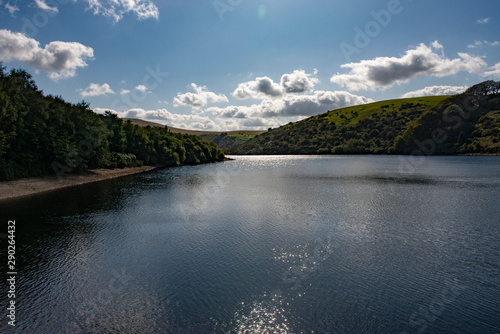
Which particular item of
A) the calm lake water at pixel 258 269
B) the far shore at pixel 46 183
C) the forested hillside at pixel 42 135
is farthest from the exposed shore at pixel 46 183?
the calm lake water at pixel 258 269

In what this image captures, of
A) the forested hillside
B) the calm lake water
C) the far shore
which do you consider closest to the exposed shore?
the far shore

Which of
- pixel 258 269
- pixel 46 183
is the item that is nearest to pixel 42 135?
pixel 46 183

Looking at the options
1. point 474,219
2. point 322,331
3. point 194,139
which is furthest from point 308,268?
point 194,139

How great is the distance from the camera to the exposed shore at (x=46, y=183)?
46.8 meters

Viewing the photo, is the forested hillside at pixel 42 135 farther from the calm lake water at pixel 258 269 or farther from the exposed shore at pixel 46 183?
the calm lake water at pixel 258 269

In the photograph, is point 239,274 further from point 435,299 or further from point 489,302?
point 489,302

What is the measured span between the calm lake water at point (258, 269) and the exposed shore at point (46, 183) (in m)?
10.0

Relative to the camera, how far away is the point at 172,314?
14234mm

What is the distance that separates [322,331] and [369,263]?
9067mm

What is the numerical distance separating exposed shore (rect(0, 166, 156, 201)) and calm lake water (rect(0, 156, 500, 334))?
1005 cm

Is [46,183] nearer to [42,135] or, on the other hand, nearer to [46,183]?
[46,183]

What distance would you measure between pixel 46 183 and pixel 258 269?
178ft

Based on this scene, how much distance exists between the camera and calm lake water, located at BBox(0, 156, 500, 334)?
13766mm

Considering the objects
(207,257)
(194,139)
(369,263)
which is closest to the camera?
(369,263)
